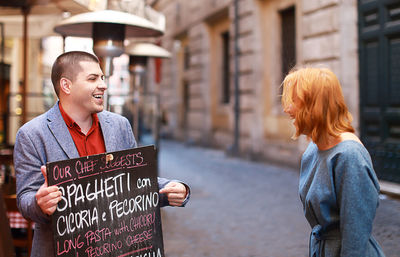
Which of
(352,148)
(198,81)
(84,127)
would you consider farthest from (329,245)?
(198,81)

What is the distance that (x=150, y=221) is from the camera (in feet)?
8.04

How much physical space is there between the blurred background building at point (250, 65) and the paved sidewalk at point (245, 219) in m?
1.49

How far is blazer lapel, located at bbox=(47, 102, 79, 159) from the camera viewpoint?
220cm

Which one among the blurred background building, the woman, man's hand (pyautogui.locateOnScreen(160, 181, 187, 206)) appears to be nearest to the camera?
the woman

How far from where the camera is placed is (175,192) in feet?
7.91

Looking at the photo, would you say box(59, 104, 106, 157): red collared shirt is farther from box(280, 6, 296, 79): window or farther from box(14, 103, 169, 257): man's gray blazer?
box(280, 6, 296, 79): window

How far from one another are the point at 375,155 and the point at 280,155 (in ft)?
12.5

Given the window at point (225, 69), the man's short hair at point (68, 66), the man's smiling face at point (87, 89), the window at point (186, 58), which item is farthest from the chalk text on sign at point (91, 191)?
the window at point (186, 58)

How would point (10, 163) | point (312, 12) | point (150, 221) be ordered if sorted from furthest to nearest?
point (312, 12) < point (10, 163) < point (150, 221)

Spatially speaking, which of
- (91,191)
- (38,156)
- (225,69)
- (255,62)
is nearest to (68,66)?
(38,156)

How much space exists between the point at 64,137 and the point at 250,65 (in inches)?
457

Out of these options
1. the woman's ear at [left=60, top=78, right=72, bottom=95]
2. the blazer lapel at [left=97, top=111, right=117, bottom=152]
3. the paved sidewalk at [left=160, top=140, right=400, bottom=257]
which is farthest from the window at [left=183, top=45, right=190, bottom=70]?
the woman's ear at [left=60, top=78, right=72, bottom=95]

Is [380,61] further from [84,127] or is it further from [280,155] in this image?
[84,127]

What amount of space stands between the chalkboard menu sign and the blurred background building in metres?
0.96
